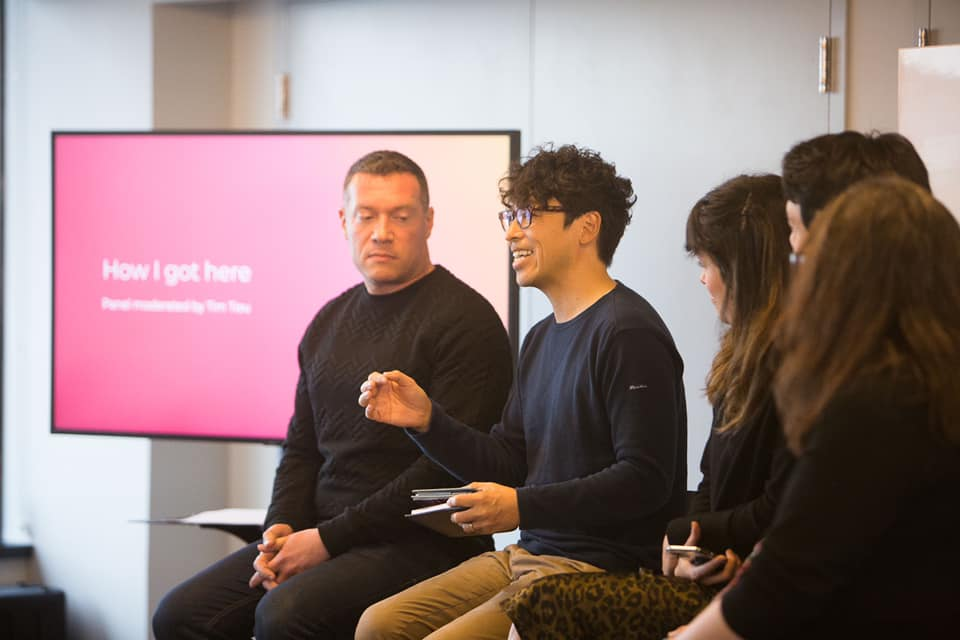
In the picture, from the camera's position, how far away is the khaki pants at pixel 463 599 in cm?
237

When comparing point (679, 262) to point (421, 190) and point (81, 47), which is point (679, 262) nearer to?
point (421, 190)

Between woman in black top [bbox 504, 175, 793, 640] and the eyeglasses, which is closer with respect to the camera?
woman in black top [bbox 504, 175, 793, 640]

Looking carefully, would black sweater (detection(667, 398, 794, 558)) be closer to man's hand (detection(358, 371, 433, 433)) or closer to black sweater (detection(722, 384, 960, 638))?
black sweater (detection(722, 384, 960, 638))

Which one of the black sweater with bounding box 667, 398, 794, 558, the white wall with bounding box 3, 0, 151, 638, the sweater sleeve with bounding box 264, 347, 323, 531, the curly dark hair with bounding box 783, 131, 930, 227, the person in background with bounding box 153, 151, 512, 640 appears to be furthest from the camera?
the white wall with bounding box 3, 0, 151, 638

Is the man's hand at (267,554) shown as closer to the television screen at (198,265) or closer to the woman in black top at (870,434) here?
the television screen at (198,265)

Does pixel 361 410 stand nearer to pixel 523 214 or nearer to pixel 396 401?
pixel 396 401

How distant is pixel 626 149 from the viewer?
3811mm

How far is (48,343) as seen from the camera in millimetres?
4543

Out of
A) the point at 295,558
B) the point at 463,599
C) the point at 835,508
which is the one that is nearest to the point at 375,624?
the point at 463,599

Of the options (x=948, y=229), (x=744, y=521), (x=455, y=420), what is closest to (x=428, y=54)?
(x=455, y=420)

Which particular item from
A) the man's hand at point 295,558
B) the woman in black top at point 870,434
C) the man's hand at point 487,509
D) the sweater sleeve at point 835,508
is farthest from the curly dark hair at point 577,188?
the sweater sleeve at point 835,508

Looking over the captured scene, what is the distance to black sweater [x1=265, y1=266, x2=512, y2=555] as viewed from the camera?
9.13ft

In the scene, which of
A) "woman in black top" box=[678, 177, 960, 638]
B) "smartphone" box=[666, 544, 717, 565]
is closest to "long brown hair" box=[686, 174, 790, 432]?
"smartphone" box=[666, 544, 717, 565]

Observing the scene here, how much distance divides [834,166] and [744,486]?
0.59m
